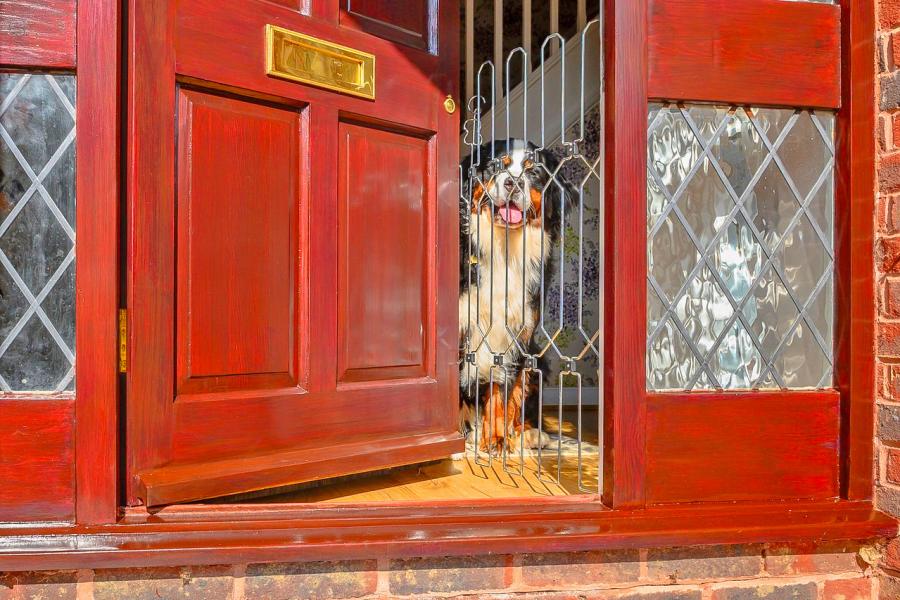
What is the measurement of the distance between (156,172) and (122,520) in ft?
2.45

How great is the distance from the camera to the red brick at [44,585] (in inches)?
48.4

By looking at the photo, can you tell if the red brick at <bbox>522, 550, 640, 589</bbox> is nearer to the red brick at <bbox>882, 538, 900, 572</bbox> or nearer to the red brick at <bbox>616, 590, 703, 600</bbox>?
the red brick at <bbox>616, 590, 703, 600</bbox>

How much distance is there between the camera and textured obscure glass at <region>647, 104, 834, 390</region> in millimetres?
1500

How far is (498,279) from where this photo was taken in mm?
2285

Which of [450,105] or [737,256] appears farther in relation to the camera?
[450,105]

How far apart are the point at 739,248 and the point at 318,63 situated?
45.9 inches

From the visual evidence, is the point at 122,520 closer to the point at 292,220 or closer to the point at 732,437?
the point at 292,220

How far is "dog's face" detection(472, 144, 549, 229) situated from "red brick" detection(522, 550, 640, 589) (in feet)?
3.81

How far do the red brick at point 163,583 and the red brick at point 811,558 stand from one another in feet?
4.00

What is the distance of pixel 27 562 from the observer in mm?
1206

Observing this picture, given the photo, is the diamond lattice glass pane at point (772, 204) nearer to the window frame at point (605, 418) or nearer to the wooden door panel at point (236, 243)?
the window frame at point (605, 418)

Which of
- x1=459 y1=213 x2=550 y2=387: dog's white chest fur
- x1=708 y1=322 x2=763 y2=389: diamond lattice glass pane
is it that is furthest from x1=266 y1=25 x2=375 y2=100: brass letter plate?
x1=708 y1=322 x2=763 y2=389: diamond lattice glass pane

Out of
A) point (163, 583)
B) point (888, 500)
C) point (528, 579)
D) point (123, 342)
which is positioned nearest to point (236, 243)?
point (123, 342)

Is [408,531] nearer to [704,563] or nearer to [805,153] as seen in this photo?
[704,563]
